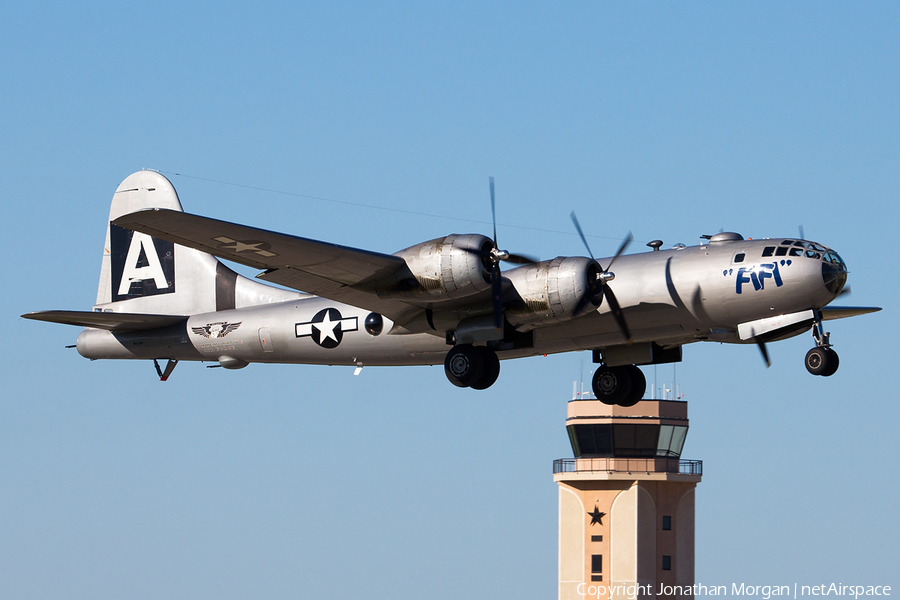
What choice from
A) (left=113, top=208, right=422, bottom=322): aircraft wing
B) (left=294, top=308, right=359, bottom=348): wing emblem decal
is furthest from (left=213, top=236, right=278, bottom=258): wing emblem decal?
(left=294, top=308, right=359, bottom=348): wing emblem decal

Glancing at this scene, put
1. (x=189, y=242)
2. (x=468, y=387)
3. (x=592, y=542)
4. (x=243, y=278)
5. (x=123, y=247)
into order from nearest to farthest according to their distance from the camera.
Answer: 1. (x=189, y=242)
2. (x=468, y=387)
3. (x=243, y=278)
4. (x=123, y=247)
5. (x=592, y=542)

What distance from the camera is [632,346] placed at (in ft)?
106

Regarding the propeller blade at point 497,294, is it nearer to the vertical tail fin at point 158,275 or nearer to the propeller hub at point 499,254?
the propeller hub at point 499,254

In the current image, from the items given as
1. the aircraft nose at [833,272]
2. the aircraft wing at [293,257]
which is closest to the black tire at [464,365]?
the aircraft wing at [293,257]

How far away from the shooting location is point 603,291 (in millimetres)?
29141

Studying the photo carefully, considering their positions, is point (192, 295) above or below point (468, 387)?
above

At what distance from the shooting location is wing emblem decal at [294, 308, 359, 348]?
31.9 metres

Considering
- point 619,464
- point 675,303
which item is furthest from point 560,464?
point 675,303

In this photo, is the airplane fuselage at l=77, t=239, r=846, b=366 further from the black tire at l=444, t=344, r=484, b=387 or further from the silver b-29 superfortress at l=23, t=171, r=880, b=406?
the black tire at l=444, t=344, r=484, b=387

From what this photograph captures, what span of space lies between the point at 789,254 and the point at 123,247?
729 inches

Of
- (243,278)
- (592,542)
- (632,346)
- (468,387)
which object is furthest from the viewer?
(592,542)

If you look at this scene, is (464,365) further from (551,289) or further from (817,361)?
(817,361)

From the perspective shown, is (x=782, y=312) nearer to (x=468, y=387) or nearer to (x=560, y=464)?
(x=468, y=387)

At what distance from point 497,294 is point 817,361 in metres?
6.75
